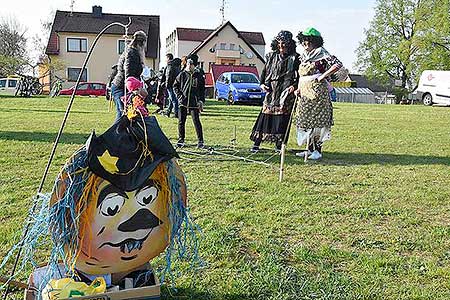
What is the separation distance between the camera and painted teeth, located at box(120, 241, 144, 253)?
2.61m

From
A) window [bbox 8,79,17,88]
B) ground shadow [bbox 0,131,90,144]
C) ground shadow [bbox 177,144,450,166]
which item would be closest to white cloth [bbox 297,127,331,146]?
ground shadow [bbox 177,144,450,166]

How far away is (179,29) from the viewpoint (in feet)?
162

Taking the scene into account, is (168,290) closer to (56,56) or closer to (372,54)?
(56,56)

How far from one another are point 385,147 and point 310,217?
5.20 m

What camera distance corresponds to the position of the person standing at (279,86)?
7309mm

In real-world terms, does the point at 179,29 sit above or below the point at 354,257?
above

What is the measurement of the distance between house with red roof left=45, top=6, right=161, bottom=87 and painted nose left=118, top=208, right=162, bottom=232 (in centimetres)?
4050

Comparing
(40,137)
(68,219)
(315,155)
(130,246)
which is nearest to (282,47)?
(315,155)

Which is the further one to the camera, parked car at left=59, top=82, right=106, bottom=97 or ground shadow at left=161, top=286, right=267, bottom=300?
parked car at left=59, top=82, right=106, bottom=97

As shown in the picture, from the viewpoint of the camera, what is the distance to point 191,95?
821cm

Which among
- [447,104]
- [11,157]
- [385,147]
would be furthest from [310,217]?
[447,104]

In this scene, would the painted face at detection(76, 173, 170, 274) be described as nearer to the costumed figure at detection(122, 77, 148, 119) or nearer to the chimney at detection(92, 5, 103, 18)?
the costumed figure at detection(122, 77, 148, 119)

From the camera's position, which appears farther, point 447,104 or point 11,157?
point 447,104

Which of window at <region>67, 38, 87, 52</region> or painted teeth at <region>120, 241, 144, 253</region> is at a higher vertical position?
window at <region>67, 38, 87, 52</region>
